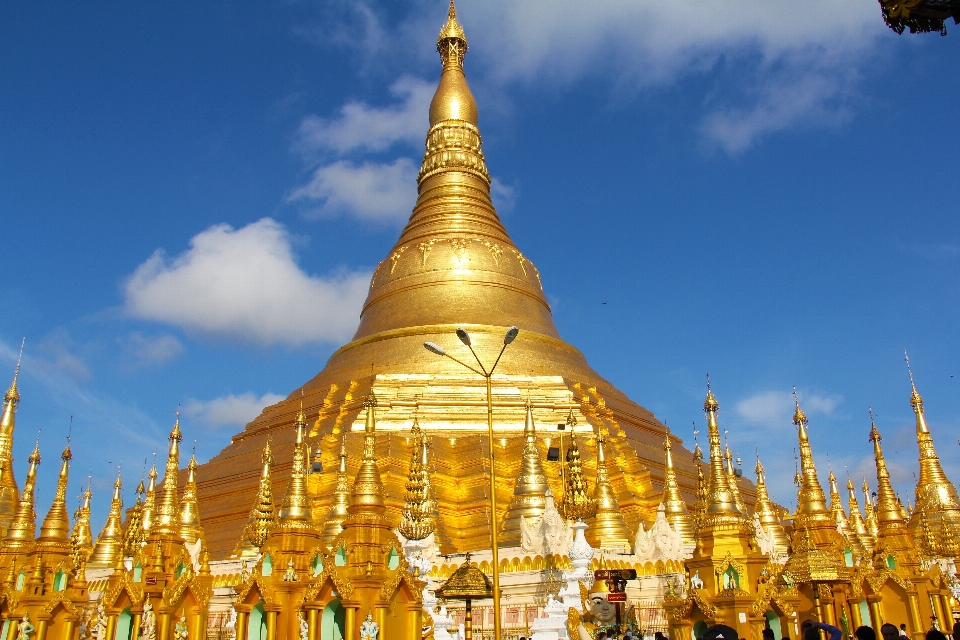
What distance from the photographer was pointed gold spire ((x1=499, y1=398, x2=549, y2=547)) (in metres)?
18.8

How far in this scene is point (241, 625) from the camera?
46.5 ft

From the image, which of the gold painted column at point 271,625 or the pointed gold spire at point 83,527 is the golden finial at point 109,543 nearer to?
the pointed gold spire at point 83,527

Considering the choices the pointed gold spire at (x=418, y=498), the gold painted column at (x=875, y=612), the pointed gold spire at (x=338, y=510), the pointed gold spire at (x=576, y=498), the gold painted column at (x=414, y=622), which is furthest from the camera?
the pointed gold spire at (x=576, y=498)

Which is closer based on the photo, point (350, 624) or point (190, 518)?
point (350, 624)

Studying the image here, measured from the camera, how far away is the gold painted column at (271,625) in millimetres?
Result: 13820

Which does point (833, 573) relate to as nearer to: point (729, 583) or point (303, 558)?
point (729, 583)

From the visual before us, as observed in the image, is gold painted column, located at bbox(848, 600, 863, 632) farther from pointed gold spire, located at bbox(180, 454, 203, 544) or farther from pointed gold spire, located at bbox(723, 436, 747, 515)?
pointed gold spire, located at bbox(180, 454, 203, 544)

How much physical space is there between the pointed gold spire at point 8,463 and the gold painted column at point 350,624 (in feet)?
47.3

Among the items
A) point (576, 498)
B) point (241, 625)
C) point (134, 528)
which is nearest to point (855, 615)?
point (576, 498)

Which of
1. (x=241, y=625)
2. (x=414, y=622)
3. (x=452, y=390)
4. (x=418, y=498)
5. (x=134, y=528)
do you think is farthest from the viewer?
(x=452, y=390)

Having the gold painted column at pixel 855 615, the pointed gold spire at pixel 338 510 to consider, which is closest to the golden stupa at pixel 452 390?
the pointed gold spire at pixel 338 510

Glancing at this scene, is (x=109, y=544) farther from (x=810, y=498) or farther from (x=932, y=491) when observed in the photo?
(x=932, y=491)

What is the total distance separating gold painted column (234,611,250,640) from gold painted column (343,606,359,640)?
2.50 metres

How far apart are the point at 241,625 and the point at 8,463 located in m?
14.2
